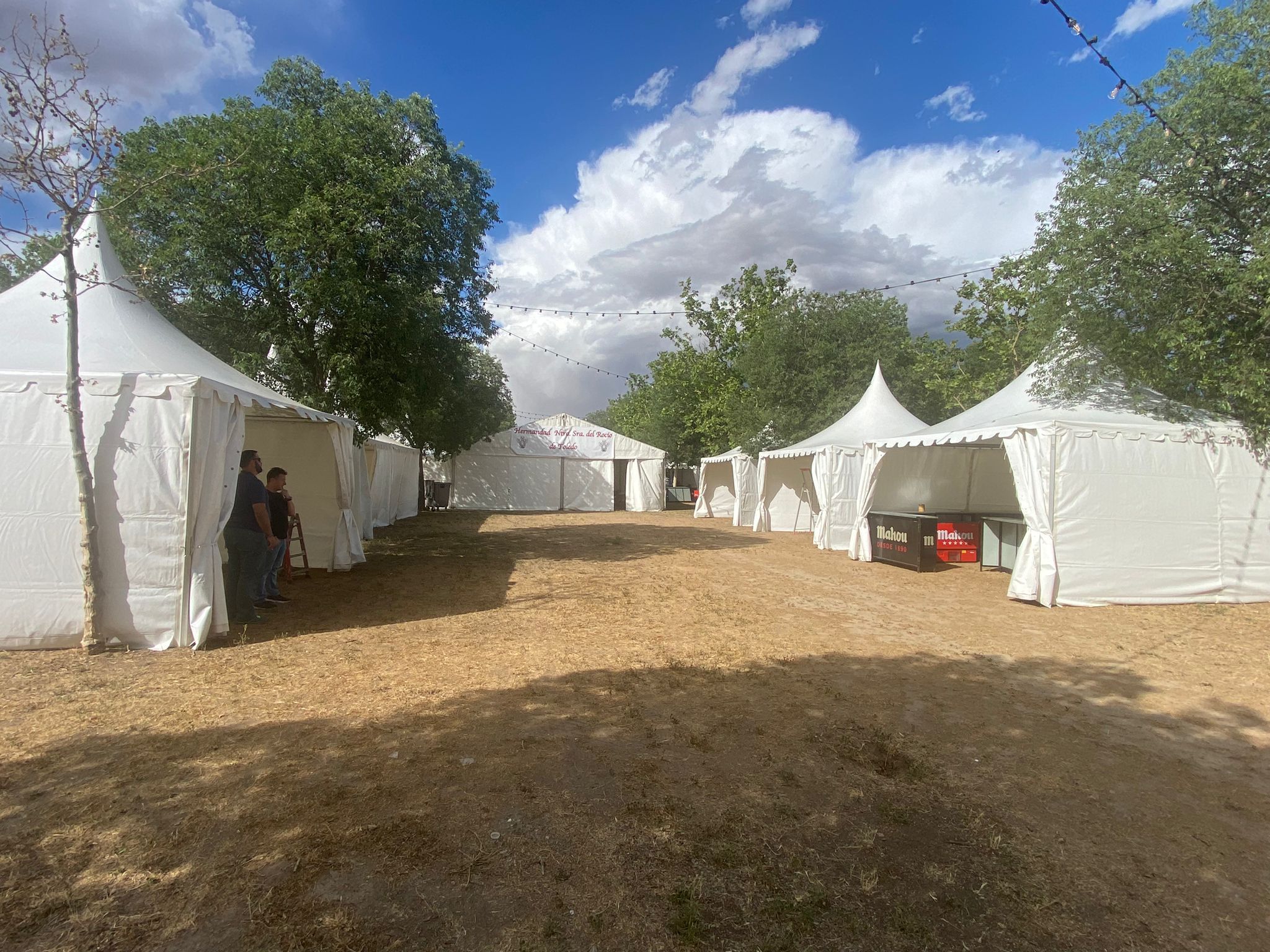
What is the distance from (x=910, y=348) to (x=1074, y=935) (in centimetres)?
2416

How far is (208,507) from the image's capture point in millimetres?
5574

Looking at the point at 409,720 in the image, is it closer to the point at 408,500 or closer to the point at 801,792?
the point at 801,792

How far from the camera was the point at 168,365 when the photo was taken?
5996 millimetres

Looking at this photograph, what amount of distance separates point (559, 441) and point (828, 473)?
15.4 m

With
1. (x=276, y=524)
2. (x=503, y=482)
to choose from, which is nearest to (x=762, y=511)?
(x=503, y=482)

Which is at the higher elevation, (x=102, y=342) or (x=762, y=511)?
(x=102, y=342)

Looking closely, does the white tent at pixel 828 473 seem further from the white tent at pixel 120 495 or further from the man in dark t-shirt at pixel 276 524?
the white tent at pixel 120 495

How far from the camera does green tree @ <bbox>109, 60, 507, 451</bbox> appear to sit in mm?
9211

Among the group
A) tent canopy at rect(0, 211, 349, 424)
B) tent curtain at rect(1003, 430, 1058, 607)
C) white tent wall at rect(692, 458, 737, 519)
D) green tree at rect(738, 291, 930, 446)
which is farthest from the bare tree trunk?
white tent wall at rect(692, 458, 737, 519)

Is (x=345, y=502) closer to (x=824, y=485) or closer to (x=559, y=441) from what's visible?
(x=824, y=485)

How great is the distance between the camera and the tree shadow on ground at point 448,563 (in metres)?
7.00

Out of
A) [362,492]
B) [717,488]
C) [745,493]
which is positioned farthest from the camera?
[717,488]

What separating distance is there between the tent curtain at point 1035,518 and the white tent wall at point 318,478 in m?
8.89

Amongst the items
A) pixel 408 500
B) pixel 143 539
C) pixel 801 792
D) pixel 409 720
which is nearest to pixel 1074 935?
pixel 801 792
